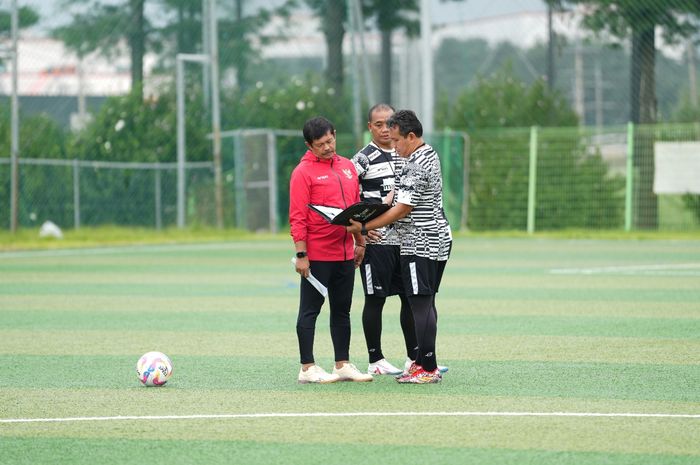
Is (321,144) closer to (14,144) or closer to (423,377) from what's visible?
(423,377)

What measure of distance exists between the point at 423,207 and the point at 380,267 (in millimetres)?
556

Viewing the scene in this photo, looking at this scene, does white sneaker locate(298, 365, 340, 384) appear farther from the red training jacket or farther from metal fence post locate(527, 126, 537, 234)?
metal fence post locate(527, 126, 537, 234)

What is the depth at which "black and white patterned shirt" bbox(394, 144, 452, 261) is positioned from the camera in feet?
26.8

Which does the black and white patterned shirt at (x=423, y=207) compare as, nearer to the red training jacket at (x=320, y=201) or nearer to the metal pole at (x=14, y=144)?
the red training jacket at (x=320, y=201)

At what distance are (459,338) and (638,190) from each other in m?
16.7

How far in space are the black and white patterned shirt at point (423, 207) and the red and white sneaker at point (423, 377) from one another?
28.7 inches

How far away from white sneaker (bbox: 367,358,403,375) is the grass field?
6.8 inches

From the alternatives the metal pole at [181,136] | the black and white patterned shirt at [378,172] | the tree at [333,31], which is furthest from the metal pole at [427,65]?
the black and white patterned shirt at [378,172]

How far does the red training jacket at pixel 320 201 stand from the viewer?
8258mm

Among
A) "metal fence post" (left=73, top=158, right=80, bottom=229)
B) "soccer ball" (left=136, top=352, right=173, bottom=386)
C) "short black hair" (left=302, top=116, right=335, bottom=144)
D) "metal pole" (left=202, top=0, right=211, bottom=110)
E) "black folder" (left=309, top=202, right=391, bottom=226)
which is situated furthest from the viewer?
"metal pole" (left=202, top=0, right=211, bottom=110)

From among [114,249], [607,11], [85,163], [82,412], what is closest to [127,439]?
[82,412]

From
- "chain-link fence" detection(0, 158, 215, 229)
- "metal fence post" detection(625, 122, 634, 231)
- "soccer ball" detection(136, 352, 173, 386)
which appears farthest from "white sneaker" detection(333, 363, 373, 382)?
"metal fence post" detection(625, 122, 634, 231)

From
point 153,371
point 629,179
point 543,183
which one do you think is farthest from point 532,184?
point 153,371

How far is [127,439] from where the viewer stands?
655 centimetres
